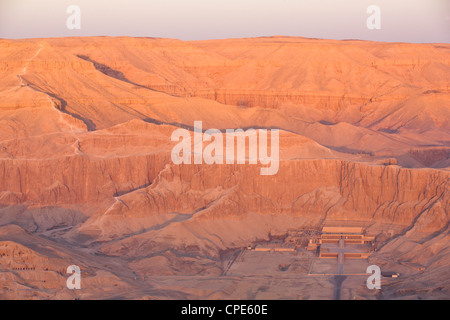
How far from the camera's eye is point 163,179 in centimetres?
8356

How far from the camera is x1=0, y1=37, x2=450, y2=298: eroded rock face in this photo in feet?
233

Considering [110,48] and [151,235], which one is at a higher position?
[110,48]

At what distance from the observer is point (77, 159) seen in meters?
87.8

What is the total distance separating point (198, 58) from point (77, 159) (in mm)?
65604

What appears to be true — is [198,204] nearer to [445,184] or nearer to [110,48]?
[445,184]

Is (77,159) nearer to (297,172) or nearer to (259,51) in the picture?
(297,172)

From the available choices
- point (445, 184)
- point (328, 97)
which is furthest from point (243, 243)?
point (328, 97)

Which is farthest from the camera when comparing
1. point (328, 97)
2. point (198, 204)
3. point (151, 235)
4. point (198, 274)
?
point (328, 97)

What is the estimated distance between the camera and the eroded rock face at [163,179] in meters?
70.9

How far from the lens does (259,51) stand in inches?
6152
